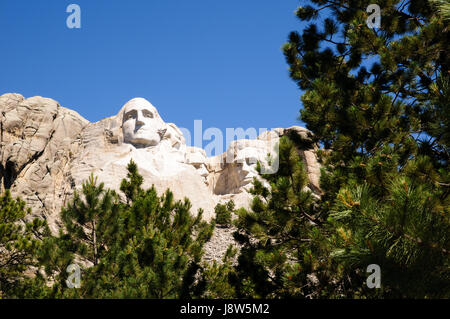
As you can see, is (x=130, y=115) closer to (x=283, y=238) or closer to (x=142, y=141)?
(x=142, y=141)

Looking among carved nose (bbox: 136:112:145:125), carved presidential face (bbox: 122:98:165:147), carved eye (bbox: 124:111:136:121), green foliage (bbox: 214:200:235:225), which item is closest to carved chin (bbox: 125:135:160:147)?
carved presidential face (bbox: 122:98:165:147)

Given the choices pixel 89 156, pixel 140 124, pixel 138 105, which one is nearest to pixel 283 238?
pixel 140 124

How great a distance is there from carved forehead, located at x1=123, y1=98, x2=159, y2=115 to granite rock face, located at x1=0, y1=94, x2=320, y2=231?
0.15 feet

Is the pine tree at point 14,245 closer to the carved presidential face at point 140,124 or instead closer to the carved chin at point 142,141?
the carved chin at point 142,141

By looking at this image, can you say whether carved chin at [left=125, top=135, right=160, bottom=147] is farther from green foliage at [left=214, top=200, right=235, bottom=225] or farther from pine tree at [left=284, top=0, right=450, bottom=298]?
pine tree at [left=284, top=0, right=450, bottom=298]

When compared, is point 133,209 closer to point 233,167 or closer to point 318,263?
point 318,263

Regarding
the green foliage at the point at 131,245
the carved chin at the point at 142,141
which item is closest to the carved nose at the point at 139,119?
the carved chin at the point at 142,141

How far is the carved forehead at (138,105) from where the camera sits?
1777 centimetres

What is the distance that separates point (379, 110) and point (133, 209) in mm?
5448

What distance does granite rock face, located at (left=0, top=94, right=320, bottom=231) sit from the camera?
15.9 metres

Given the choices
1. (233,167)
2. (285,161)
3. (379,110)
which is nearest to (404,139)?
(379,110)

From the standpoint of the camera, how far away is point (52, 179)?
1902 cm

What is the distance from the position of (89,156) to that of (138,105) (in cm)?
325

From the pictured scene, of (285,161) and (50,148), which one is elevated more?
(50,148)
